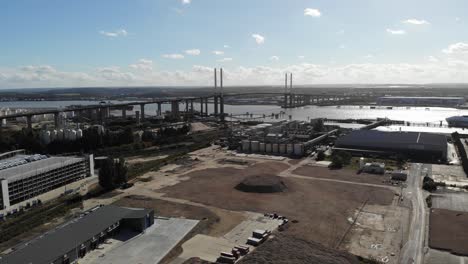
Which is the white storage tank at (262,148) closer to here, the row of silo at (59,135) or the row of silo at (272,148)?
the row of silo at (272,148)

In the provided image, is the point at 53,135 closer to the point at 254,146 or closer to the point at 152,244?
the point at 254,146

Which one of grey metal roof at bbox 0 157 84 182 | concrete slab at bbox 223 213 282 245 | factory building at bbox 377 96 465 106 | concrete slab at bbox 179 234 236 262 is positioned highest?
factory building at bbox 377 96 465 106

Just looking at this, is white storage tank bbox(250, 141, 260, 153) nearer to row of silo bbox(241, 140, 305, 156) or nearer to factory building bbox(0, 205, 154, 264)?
row of silo bbox(241, 140, 305, 156)

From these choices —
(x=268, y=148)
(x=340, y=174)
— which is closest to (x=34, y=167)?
(x=268, y=148)

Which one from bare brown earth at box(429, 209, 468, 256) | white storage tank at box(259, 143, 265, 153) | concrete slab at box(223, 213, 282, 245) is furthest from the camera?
white storage tank at box(259, 143, 265, 153)

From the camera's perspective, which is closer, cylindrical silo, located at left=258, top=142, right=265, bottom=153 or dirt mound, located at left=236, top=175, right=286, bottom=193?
dirt mound, located at left=236, top=175, right=286, bottom=193

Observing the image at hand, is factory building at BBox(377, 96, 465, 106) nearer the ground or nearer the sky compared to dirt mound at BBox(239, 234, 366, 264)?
nearer the sky

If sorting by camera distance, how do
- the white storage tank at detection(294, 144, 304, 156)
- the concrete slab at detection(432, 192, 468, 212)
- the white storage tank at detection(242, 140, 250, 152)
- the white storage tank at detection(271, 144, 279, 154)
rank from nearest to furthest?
1. the concrete slab at detection(432, 192, 468, 212)
2. the white storage tank at detection(294, 144, 304, 156)
3. the white storage tank at detection(271, 144, 279, 154)
4. the white storage tank at detection(242, 140, 250, 152)

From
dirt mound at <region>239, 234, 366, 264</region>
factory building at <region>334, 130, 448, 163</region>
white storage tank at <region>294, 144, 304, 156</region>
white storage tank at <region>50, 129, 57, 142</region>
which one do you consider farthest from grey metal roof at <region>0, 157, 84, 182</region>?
factory building at <region>334, 130, 448, 163</region>

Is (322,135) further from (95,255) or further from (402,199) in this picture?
(95,255)

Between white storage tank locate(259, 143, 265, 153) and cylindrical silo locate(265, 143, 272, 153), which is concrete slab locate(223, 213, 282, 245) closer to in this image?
cylindrical silo locate(265, 143, 272, 153)
